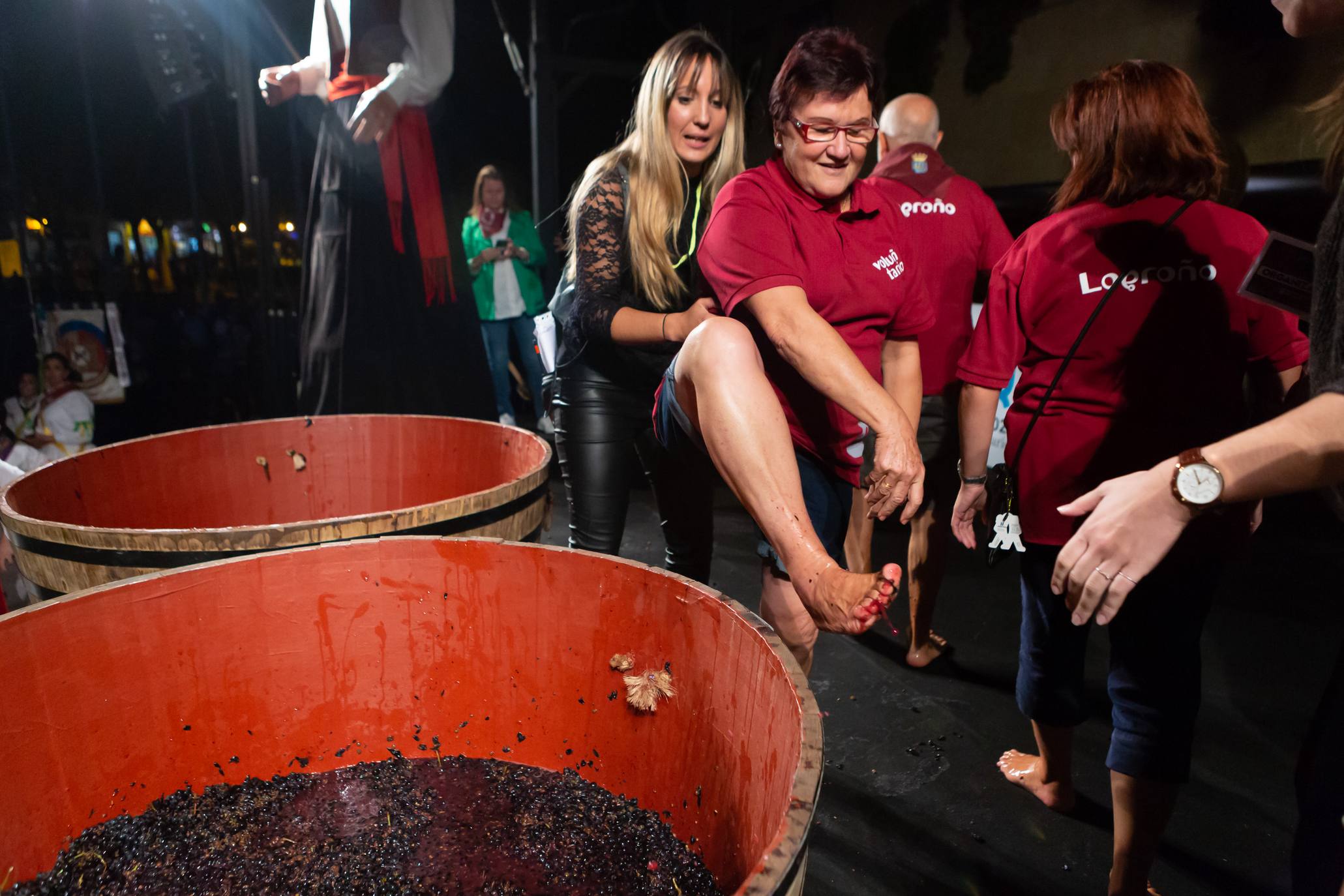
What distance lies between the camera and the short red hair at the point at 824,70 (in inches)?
55.0

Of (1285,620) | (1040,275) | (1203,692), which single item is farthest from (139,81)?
(1285,620)

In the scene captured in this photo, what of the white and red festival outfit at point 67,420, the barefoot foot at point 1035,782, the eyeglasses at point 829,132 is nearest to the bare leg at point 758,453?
the eyeglasses at point 829,132

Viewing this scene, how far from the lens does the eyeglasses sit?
4.65 ft

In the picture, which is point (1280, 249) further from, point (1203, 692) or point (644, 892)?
point (1203, 692)

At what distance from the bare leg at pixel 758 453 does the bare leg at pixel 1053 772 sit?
93cm

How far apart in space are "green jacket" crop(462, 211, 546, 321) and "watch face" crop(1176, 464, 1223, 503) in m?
5.08

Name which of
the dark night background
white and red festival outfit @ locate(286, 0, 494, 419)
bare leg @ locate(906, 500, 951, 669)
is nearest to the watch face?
bare leg @ locate(906, 500, 951, 669)

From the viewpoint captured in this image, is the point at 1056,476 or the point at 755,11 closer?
the point at 1056,476

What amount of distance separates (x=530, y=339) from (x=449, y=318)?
2670 millimetres

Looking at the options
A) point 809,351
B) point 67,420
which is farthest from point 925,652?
point 67,420

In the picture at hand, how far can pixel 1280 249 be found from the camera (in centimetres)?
107

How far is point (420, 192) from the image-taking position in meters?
2.60

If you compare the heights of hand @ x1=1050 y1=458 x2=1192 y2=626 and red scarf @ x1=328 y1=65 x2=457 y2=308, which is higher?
red scarf @ x1=328 y1=65 x2=457 y2=308

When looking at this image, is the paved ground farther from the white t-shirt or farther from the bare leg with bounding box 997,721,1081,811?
the white t-shirt
